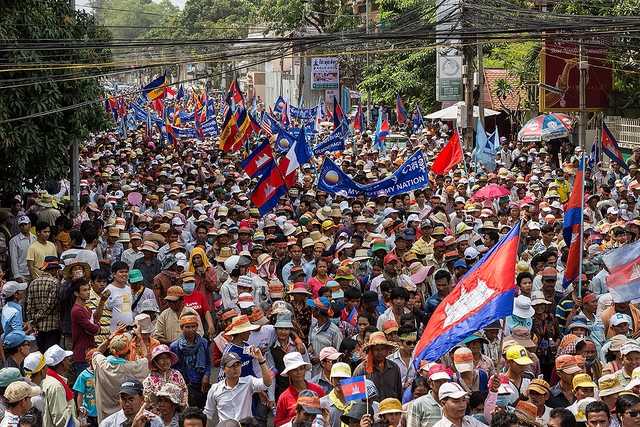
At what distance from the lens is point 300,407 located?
6766 mm

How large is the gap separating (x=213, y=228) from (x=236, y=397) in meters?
6.52

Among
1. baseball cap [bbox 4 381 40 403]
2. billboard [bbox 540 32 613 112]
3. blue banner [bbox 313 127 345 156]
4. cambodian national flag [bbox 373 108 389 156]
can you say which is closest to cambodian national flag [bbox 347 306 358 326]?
baseball cap [bbox 4 381 40 403]

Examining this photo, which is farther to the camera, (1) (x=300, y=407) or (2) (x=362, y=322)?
(2) (x=362, y=322)

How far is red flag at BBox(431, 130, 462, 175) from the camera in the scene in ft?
61.3

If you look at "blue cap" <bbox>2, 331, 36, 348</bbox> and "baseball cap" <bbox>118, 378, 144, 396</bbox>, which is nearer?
"baseball cap" <bbox>118, 378, 144, 396</bbox>

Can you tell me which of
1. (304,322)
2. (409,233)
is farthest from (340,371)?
(409,233)

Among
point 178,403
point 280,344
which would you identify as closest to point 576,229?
point 280,344

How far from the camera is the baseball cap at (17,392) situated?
648cm

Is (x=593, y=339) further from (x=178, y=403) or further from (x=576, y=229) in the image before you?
(x=178, y=403)

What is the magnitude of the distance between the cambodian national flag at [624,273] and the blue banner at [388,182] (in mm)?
7126

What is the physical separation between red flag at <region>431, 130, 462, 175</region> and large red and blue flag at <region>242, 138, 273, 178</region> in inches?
153

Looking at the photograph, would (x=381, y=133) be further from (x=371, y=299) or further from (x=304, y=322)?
(x=304, y=322)

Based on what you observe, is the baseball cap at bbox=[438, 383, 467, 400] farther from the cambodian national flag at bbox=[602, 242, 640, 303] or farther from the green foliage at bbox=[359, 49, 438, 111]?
the green foliage at bbox=[359, 49, 438, 111]

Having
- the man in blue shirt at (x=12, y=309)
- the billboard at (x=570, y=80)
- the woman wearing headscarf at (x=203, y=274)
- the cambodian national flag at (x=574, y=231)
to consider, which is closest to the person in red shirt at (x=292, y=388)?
the man in blue shirt at (x=12, y=309)
